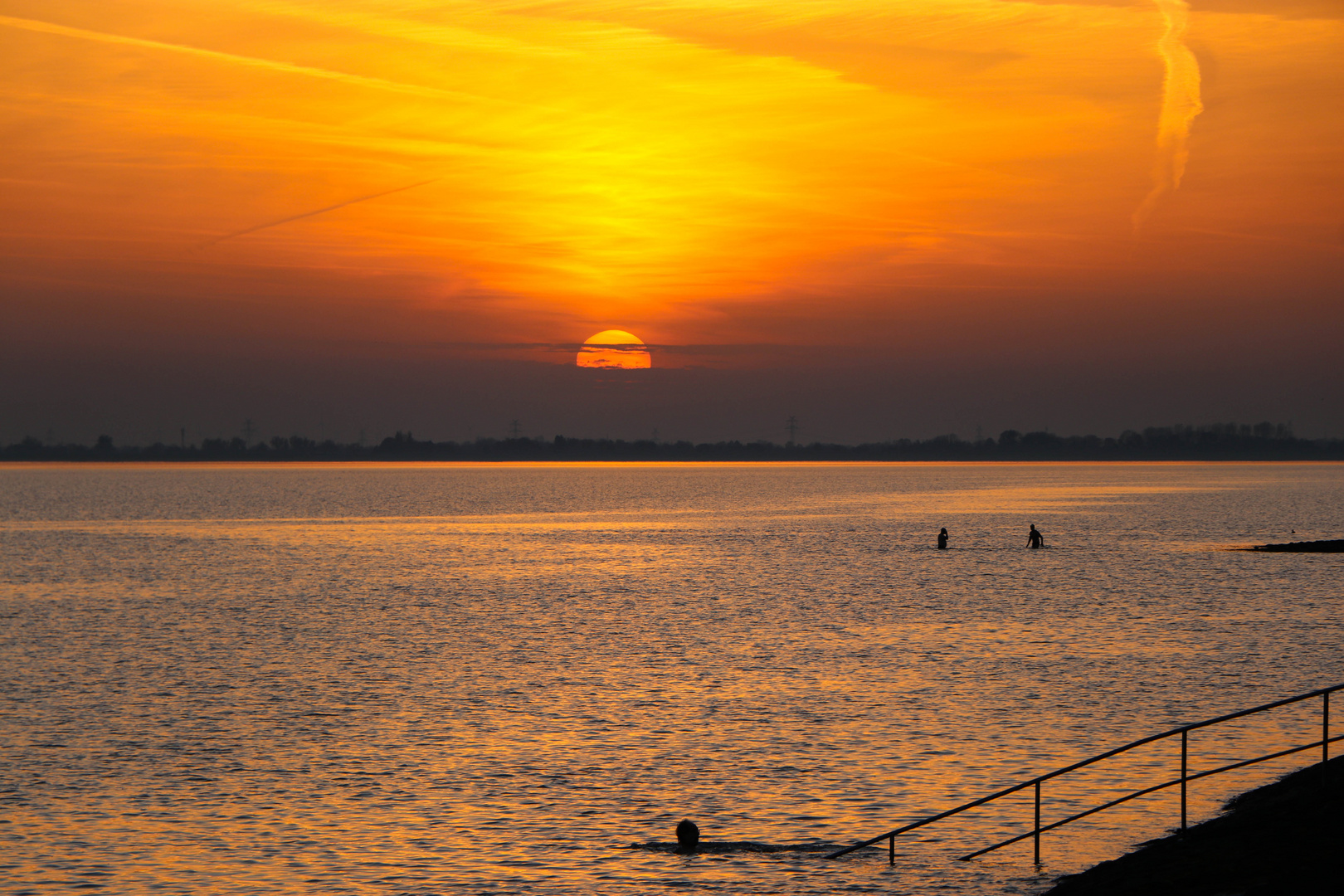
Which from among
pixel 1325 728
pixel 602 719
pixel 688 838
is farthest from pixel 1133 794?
pixel 602 719

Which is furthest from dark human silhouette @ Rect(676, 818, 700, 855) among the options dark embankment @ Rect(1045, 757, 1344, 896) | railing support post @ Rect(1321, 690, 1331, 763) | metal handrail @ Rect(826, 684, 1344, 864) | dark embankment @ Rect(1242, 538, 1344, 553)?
dark embankment @ Rect(1242, 538, 1344, 553)

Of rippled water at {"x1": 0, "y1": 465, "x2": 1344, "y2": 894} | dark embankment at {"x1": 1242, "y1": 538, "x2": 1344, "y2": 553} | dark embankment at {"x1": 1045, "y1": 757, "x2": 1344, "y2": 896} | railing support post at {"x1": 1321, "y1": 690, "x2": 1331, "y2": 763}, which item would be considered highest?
railing support post at {"x1": 1321, "y1": 690, "x2": 1331, "y2": 763}

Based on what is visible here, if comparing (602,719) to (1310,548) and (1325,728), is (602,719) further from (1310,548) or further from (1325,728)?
(1310,548)

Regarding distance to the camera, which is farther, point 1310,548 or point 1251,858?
point 1310,548

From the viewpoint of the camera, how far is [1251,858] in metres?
20.8

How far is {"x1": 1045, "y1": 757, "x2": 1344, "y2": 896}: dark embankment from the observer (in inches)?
765

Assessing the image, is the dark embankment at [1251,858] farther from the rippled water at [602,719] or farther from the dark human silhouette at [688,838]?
the dark human silhouette at [688,838]

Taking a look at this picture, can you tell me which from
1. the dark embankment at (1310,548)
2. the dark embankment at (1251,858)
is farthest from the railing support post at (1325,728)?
the dark embankment at (1310,548)

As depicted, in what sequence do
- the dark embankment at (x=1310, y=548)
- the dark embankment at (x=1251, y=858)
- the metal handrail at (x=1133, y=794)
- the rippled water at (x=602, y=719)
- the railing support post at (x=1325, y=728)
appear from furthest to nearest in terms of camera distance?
the dark embankment at (x=1310, y=548) < the rippled water at (x=602, y=719) < the railing support post at (x=1325, y=728) < the metal handrail at (x=1133, y=794) < the dark embankment at (x=1251, y=858)

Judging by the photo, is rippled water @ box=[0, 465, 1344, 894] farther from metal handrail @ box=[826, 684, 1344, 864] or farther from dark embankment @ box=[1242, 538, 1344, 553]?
dark embankment @ box=[1242, 538, 1344, 553]

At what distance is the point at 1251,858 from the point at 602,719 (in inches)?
956

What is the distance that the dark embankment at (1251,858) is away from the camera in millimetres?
19422

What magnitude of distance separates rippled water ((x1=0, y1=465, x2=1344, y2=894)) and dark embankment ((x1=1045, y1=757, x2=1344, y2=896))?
7.83 feet

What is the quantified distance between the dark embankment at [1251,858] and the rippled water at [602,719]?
239 centimetres
